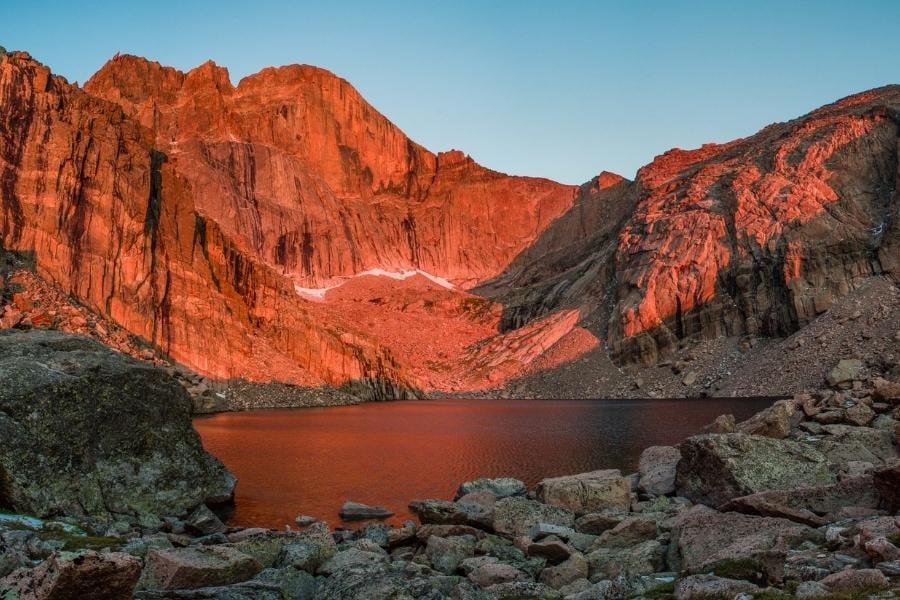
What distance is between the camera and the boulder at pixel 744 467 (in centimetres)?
2134

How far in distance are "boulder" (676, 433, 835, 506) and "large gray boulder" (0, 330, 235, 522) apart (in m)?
19.1

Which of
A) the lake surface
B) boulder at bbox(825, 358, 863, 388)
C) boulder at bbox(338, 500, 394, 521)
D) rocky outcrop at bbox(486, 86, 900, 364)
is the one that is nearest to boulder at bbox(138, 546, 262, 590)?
the lake surface

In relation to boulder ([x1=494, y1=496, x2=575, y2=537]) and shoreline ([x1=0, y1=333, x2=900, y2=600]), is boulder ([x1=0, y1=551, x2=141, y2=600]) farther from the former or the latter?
boulder ([x1=494, y1=496, x2=575, y2=537])

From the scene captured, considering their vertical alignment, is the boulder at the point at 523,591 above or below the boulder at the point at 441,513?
above

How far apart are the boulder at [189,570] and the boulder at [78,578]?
10.8 feet

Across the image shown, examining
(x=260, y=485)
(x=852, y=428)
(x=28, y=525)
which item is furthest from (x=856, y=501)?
(x=260, y=485)

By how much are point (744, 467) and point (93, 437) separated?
22.7 m

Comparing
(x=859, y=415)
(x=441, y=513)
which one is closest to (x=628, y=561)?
(x=441, y=513)

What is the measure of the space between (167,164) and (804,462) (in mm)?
125615

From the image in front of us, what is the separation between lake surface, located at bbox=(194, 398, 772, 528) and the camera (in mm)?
32125

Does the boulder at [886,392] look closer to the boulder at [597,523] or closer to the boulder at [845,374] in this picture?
→ the boulder at [845,374]

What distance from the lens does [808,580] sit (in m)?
11.4

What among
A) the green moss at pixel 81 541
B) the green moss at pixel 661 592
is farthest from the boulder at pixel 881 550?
the green moss at pixel 81 541

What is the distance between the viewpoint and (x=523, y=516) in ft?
73.8
